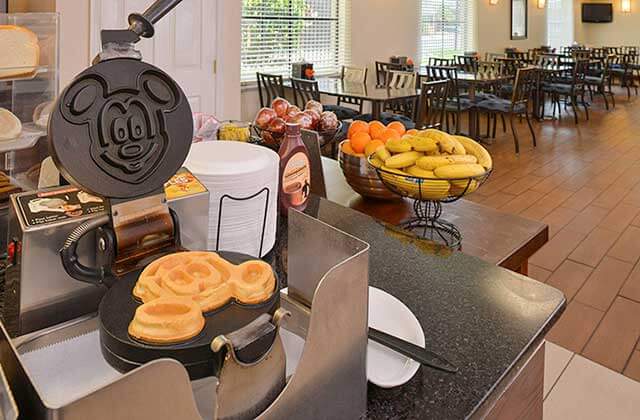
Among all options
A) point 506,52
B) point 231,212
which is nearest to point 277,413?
point 231,212

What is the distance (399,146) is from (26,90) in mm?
948

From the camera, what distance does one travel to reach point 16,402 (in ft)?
1.39

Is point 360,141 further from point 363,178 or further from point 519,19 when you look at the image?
point 519,19

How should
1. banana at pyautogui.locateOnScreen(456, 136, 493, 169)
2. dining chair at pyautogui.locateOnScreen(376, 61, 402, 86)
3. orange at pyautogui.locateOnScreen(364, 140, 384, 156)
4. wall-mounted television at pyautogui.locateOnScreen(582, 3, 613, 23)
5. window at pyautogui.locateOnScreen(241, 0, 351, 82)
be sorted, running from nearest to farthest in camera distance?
banana at pyautogui.locateOnScreen(456, 136, 493, 169) → orange at pyautogui.locateOnScreen(364, 140, 384, 156) → window at pyautogui.locateOnScreen(241, 0, 351, 82) → dining chair at pyautogui.locateOnScreen(376, 61, 402, 86) → wall-mounted television at pyautogui.locateOnScreen(582, 3, 613, 23)

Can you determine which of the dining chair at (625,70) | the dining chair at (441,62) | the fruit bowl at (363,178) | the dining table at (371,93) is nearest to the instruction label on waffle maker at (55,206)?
the fruit bowl at (363,178)

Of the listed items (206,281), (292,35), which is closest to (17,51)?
(206,281)

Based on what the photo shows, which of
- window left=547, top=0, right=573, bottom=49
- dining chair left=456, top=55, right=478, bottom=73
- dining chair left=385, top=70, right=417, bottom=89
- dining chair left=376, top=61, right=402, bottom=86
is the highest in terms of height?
window left=547, top=0, right=573, bottom=49

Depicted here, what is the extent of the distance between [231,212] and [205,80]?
11.4 feet

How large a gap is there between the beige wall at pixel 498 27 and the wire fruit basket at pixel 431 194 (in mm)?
8402

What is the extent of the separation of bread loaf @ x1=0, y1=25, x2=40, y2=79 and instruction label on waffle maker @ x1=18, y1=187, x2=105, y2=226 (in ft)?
2.01

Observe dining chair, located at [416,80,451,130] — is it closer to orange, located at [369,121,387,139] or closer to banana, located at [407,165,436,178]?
orange, located at [369,121,387,139]

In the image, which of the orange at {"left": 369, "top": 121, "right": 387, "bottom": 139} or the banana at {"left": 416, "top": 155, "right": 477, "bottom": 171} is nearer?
the banana at {"left": 416, "top": 155, "right": 477, "bottom": 171}

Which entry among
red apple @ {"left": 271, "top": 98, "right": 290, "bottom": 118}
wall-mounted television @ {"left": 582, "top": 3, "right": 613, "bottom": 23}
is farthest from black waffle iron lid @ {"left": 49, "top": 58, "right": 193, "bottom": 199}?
wall-mounted television @ {"left": 582, "top": 3, "right": 613, "bottom": 23}

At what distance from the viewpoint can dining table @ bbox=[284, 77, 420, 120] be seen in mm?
4492
